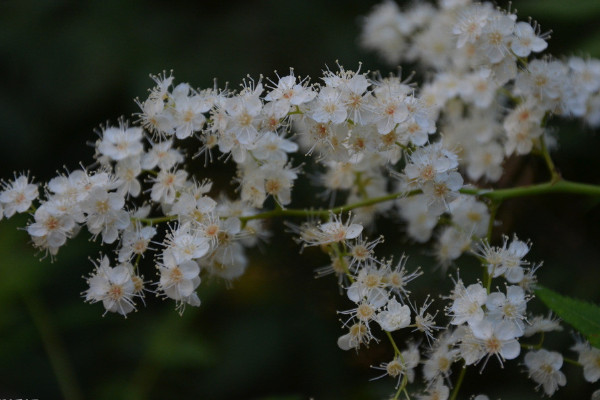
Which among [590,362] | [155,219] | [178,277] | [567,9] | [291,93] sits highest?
[567,9]

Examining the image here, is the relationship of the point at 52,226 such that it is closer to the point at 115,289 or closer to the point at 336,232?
the point at 115,289

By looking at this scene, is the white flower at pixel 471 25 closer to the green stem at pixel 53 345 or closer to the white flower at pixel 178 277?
the white flower at pixel 178 277

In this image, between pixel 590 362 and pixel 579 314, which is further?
pixel 590 362

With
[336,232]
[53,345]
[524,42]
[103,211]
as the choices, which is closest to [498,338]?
[336,232]

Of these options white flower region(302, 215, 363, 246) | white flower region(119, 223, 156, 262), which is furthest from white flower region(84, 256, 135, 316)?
white flower region(302, 215, 363, 246)

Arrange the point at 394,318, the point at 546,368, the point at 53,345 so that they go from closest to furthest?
1. the point at 394,318
2. the point at 546,368
3. the point at 53,345

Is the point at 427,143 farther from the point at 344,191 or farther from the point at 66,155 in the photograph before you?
the point at 66,155
